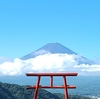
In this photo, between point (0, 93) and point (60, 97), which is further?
point (60, 97)

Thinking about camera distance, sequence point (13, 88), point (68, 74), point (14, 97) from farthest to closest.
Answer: point (13, 88) → point (14, 97) → point (68, 74)

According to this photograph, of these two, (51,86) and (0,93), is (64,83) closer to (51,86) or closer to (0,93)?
(51,86)

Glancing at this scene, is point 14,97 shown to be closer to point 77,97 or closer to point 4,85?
point 4,85

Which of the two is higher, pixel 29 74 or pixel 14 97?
pixel 14 97

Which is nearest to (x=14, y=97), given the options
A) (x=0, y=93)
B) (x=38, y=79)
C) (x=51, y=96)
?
(x=0, y=93)

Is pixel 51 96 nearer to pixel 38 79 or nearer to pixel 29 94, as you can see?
pixel 29 94

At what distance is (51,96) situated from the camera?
90312mm

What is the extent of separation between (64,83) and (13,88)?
85621 millimetres

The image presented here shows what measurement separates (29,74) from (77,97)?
8381 cm

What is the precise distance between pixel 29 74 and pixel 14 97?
79.2 meters

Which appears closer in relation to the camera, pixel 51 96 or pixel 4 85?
pixel 51 96

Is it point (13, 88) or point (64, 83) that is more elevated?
point (13, 88)

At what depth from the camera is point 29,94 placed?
88.3 m

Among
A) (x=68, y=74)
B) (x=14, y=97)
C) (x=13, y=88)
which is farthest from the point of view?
(x=13, y=88)
